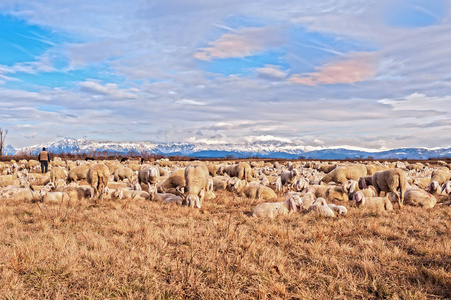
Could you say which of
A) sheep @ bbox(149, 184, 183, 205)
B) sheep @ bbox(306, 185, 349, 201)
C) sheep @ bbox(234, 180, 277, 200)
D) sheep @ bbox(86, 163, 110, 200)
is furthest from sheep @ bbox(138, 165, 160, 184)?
sheep @ bbox(306, 185, 349, 201)

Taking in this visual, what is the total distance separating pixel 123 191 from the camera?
48.6 ft

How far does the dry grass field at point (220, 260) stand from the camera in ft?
15.1

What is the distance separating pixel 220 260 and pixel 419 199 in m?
11.2

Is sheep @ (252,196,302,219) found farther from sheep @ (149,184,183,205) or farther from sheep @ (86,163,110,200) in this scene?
sheep @ (86,163,110,200)

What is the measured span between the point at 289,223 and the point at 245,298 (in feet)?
17.3

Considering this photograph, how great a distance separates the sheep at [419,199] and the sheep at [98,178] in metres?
14.1

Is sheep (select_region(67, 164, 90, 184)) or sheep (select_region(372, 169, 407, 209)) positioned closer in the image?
sheep (select_region(372, 169, 407, 209))

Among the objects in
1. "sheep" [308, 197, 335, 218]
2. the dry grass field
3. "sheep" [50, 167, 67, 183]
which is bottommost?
the dry grass field

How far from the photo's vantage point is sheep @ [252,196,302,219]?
10359 mm

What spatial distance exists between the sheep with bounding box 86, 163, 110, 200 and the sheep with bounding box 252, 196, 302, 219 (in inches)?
309

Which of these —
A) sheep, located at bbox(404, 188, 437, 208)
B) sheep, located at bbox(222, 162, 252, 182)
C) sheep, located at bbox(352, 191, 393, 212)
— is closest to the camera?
sheep, located at bbox(352, 191, 393, 212)

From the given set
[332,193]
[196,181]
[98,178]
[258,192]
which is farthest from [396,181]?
[98,178]

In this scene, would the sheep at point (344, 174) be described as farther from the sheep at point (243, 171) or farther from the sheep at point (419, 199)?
the sheep at point (419, 199)

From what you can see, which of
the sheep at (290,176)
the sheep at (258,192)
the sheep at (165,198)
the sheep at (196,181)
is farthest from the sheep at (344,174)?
the sheep at (165,198)
